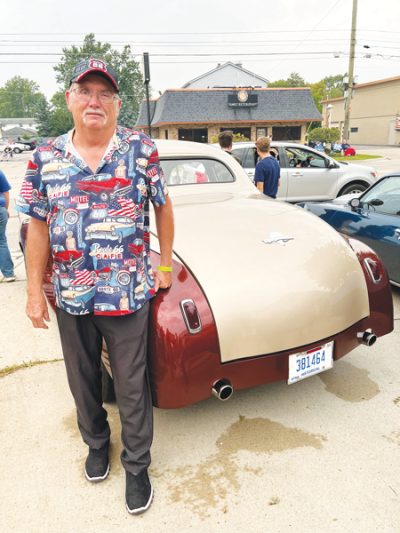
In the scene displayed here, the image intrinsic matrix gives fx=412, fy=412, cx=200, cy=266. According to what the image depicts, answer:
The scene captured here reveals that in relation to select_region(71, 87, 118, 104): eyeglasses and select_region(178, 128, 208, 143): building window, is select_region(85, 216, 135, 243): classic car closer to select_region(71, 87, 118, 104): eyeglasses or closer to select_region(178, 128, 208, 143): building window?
select_region(71, 87, 118, 104): eyeglasses

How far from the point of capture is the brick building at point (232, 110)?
3173 cm

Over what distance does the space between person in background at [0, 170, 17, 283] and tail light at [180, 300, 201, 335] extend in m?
3.82

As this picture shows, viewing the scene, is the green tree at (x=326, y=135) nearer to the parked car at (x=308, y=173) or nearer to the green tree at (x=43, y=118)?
→ the parked car at (x=308, y=173)

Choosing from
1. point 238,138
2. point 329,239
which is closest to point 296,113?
point 238,138

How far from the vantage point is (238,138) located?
93.4 feet

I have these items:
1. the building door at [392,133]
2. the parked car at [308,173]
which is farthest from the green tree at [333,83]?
the parked car at [308,173]

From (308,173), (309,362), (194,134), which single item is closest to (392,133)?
(194,134)

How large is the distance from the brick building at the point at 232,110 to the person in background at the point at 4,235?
1101 inches

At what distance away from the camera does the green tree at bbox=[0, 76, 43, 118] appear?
127188 mm

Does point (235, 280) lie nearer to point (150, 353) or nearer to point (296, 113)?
point (150, 353)

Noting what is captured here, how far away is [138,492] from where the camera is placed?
6.68 feet

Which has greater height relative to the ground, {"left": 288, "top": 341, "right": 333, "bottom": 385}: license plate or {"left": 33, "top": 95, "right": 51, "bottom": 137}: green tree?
{"left": 33, "top": 95, "right": 51, "bottom": 137}: green tree

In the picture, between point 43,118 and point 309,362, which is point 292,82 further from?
point 309,362

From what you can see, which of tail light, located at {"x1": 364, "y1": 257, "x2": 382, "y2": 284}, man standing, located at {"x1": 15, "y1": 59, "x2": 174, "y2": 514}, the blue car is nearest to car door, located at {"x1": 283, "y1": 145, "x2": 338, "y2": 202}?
the blue car
